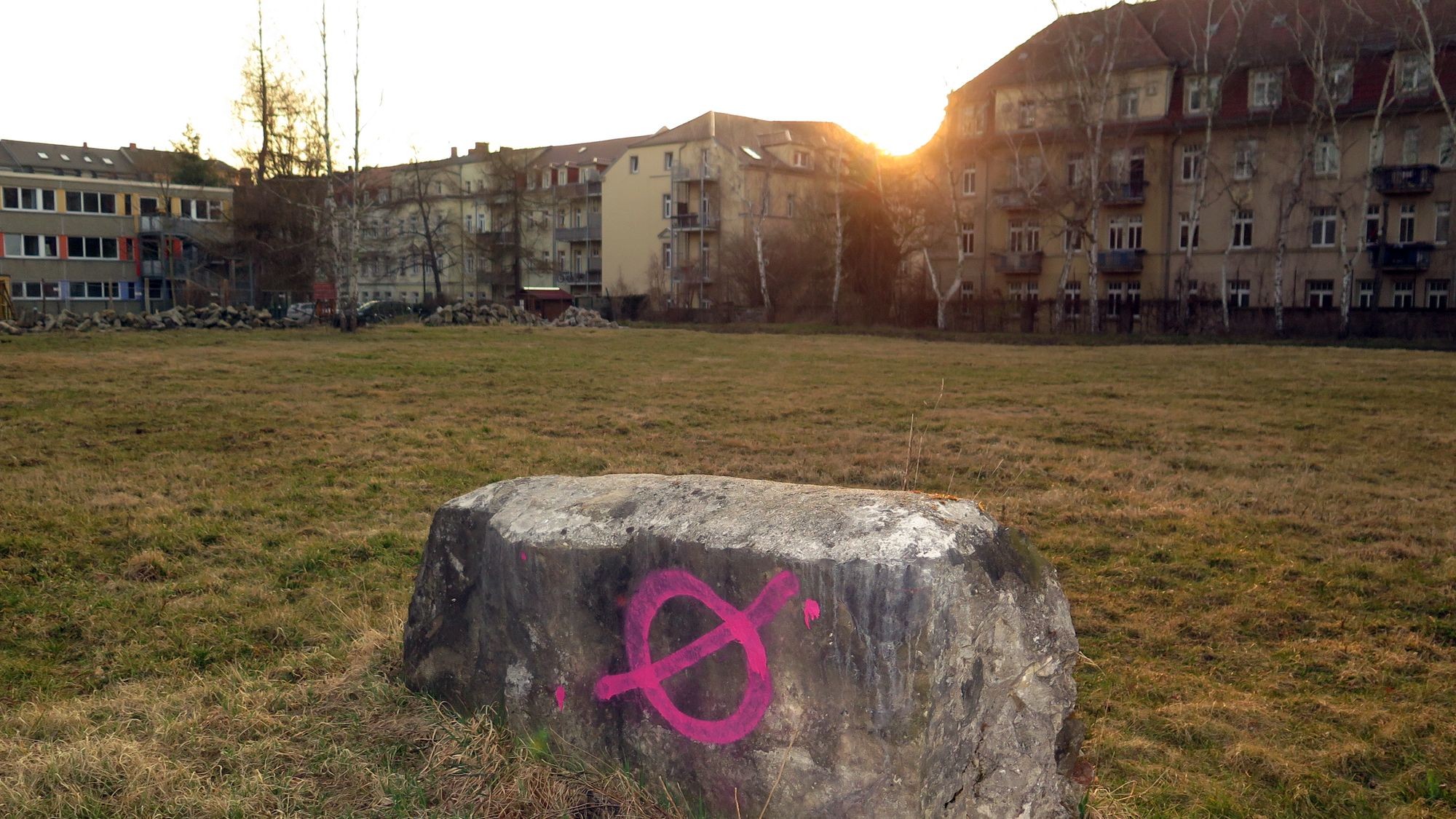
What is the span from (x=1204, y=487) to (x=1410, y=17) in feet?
122

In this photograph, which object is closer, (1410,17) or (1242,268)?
(1410,17)

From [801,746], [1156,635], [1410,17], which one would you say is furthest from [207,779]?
[1410,17]

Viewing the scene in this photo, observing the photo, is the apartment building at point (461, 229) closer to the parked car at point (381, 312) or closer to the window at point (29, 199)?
the parked car at point (381, 312)

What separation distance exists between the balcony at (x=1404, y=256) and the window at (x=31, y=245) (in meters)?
71.2

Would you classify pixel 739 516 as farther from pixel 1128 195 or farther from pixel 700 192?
pixel 700 192

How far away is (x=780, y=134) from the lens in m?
60.9

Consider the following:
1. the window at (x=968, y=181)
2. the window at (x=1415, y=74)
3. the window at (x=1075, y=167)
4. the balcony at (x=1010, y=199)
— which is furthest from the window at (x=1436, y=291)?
the window at (x=968, y=181)

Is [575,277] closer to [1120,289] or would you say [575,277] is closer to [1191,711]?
[1120,289]

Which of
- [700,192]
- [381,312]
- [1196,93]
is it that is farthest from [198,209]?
[1196,93]

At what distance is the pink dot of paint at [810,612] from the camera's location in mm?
3268

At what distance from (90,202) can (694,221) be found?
39207 millimetres

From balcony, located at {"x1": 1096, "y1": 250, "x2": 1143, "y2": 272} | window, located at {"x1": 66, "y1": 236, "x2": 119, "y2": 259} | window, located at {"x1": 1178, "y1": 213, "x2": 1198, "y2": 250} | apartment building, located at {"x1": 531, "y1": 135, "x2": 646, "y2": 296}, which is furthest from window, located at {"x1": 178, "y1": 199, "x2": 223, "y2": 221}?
window, located at {"x1": 1178, "y1": 213, "x2": 1198, "y2": 250}

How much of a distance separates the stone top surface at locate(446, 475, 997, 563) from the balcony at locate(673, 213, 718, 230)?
55.4 meters

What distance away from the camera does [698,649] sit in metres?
3.56
